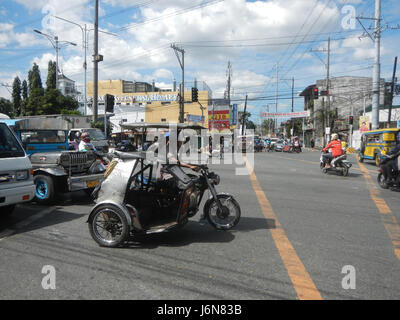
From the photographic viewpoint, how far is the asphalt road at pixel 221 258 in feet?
11.1

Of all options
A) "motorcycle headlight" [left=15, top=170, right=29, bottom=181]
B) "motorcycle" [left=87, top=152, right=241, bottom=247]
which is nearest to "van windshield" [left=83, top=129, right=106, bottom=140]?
"motorcycle headlight" [left=15, top=170, right=29, bottom=181]

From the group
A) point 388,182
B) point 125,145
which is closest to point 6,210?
point 388,182

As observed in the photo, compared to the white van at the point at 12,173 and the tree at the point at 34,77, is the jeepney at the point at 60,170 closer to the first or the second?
the white van at the point at 12,173

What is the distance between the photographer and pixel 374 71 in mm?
30172

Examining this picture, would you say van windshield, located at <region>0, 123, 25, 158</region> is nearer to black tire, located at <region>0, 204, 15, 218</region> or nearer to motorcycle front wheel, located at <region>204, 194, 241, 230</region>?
black tire, located at <region>0, 204, 15, 218</region>

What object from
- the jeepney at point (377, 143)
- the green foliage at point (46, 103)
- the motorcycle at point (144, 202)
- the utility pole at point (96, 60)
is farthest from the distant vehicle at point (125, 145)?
the motorcycle at point (144, 202)

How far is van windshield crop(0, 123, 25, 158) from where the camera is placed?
595cm

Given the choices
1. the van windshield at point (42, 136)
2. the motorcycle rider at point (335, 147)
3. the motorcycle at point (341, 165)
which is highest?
the van windshield at point (42, 136)

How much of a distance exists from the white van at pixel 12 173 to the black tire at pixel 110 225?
1.91 meters

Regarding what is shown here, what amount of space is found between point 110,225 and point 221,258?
1720 millimetres

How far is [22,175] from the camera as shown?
6.03m
